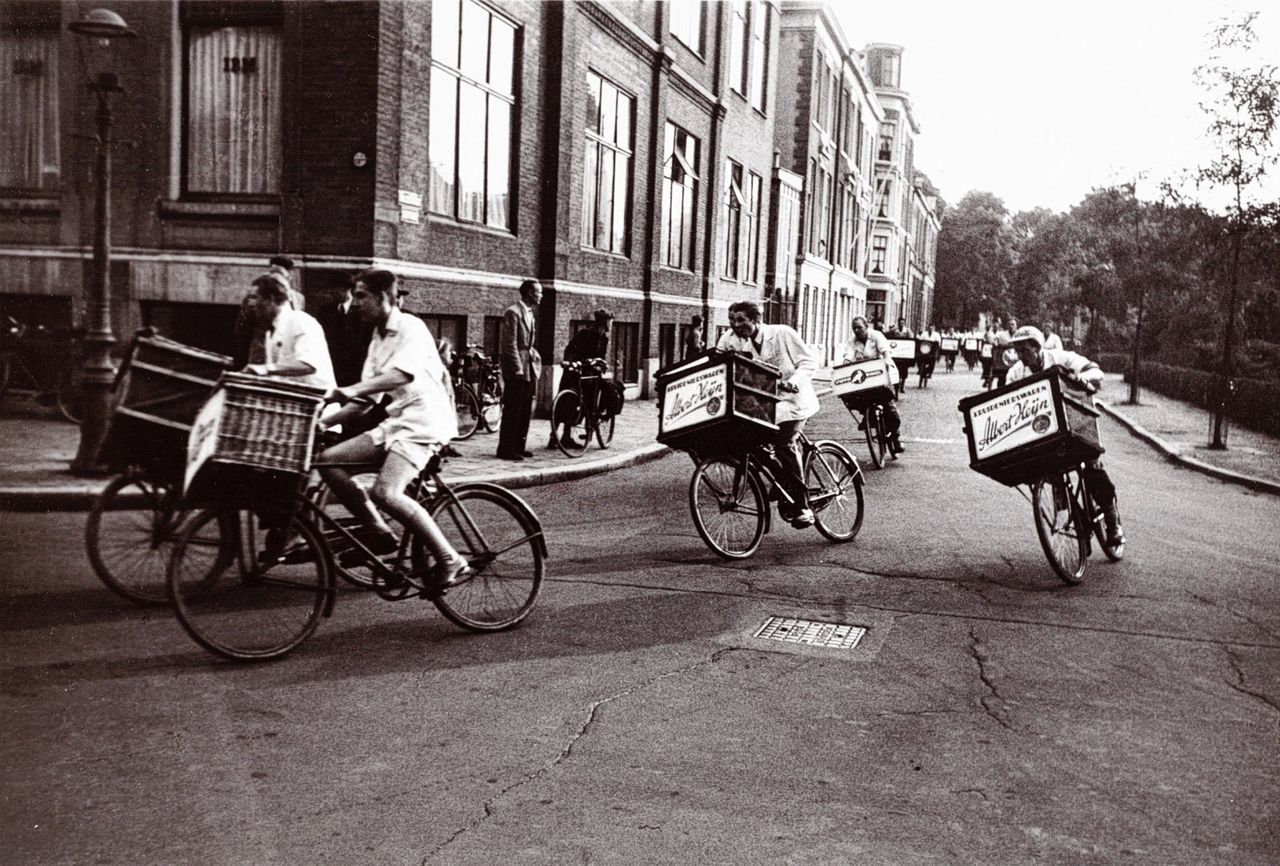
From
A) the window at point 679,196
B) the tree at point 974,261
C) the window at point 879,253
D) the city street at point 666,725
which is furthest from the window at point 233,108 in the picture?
the tree at point 974,261

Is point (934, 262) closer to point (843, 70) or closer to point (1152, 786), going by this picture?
point (843, 70)

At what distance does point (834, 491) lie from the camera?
30.5ft

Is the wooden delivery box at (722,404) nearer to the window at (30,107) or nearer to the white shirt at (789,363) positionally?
the white shirt at (789,363)

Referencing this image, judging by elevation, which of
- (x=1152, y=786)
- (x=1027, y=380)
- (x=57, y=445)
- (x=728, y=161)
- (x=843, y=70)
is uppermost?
(x=843, y=70)

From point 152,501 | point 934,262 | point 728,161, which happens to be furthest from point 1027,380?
point 934,262

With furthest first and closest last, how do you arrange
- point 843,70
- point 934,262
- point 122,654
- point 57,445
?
1. point 934,262
2. point 843,70
3. point 57,445
4. point 122,654

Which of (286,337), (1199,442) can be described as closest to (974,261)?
(1199,442)

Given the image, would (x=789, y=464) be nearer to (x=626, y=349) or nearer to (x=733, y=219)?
(x=626, y=349)

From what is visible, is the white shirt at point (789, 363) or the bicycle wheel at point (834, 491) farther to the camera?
the bicycle wheel at point (834, 491)

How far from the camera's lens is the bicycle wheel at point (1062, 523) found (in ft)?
26.7

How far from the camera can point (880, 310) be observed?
77.5 meters

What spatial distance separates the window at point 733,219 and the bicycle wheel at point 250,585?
26.1 metres

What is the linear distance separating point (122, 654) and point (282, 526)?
37.4 inches

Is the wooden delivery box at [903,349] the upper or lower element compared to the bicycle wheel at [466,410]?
upper
